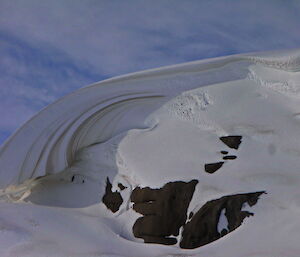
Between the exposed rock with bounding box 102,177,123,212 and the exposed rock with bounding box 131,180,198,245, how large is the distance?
26 centimetres

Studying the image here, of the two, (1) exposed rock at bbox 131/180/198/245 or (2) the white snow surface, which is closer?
(2) the white snow surface

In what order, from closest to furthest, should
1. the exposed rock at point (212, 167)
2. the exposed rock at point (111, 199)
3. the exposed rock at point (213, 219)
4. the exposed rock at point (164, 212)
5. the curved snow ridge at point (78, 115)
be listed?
the exposed rock at point (213, 219), the exposed rock at point (164, 212), the exposed rock at point (212, 167), the exposed rock at point (111, 199), the curved snow ridge at point (78, 115)

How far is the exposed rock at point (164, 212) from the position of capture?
3.60 meters

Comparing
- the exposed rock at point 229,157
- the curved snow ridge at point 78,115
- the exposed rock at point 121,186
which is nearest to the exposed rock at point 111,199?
the exposed rock at point 121,186

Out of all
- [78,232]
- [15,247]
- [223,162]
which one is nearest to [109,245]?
[78,232]

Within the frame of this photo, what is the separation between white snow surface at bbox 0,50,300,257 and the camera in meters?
3.17

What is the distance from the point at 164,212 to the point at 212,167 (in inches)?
18.4

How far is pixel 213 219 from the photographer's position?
3.40 m

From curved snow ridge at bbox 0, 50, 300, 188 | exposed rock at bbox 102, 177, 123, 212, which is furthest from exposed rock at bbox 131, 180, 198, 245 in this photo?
curved snow ridge at bbox 0, 50, 300, 188

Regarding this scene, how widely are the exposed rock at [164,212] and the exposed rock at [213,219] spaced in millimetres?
127

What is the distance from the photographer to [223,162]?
12.2 ft

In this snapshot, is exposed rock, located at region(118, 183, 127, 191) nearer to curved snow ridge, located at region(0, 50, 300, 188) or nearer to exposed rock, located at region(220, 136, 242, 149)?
curved snow ridge, located at region(0, 50, 300, 188)

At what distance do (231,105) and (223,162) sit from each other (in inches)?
21.8

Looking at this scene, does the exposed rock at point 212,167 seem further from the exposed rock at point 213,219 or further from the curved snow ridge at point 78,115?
the curved snow ridge at point 78,115
